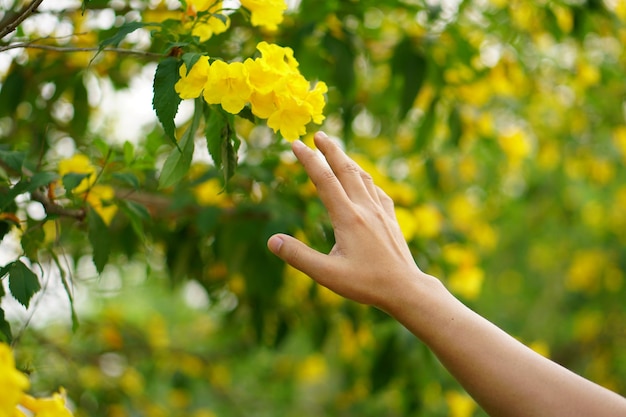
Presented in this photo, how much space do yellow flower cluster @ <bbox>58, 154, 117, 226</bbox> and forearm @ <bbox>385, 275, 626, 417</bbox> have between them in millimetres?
543

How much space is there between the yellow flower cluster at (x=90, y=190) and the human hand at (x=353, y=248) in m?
0.40

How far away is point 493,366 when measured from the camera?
0.80 meters

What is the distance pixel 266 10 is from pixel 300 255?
1.24 ft

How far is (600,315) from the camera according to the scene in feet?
14.3

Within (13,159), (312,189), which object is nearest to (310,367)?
(312,189)

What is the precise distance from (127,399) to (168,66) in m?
1.76

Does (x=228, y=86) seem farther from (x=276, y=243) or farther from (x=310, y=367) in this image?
(x=310, y=367)

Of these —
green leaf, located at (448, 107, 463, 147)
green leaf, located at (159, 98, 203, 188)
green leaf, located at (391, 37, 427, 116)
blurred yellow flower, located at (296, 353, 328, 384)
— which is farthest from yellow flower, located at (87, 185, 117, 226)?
blurred yellow flower, located at (296, 353, 328, 384)

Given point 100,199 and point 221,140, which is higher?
point 221,140

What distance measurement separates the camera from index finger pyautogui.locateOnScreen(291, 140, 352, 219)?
34.2 inches

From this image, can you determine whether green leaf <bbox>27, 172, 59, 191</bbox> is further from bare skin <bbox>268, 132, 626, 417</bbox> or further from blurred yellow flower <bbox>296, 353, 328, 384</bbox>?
blurred yellow flower <bbox>296, 353, 328, 384</bbox>

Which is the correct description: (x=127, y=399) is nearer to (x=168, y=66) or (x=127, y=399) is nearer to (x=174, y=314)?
(x=168, y=66)

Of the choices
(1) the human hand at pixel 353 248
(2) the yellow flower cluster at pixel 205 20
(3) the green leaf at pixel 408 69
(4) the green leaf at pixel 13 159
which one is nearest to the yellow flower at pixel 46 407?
(1) the human hand at pixel 353 248

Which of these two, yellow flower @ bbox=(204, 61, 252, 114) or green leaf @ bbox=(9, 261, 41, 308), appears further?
green leaf @ bbox=(9, 261, 41, 308)
